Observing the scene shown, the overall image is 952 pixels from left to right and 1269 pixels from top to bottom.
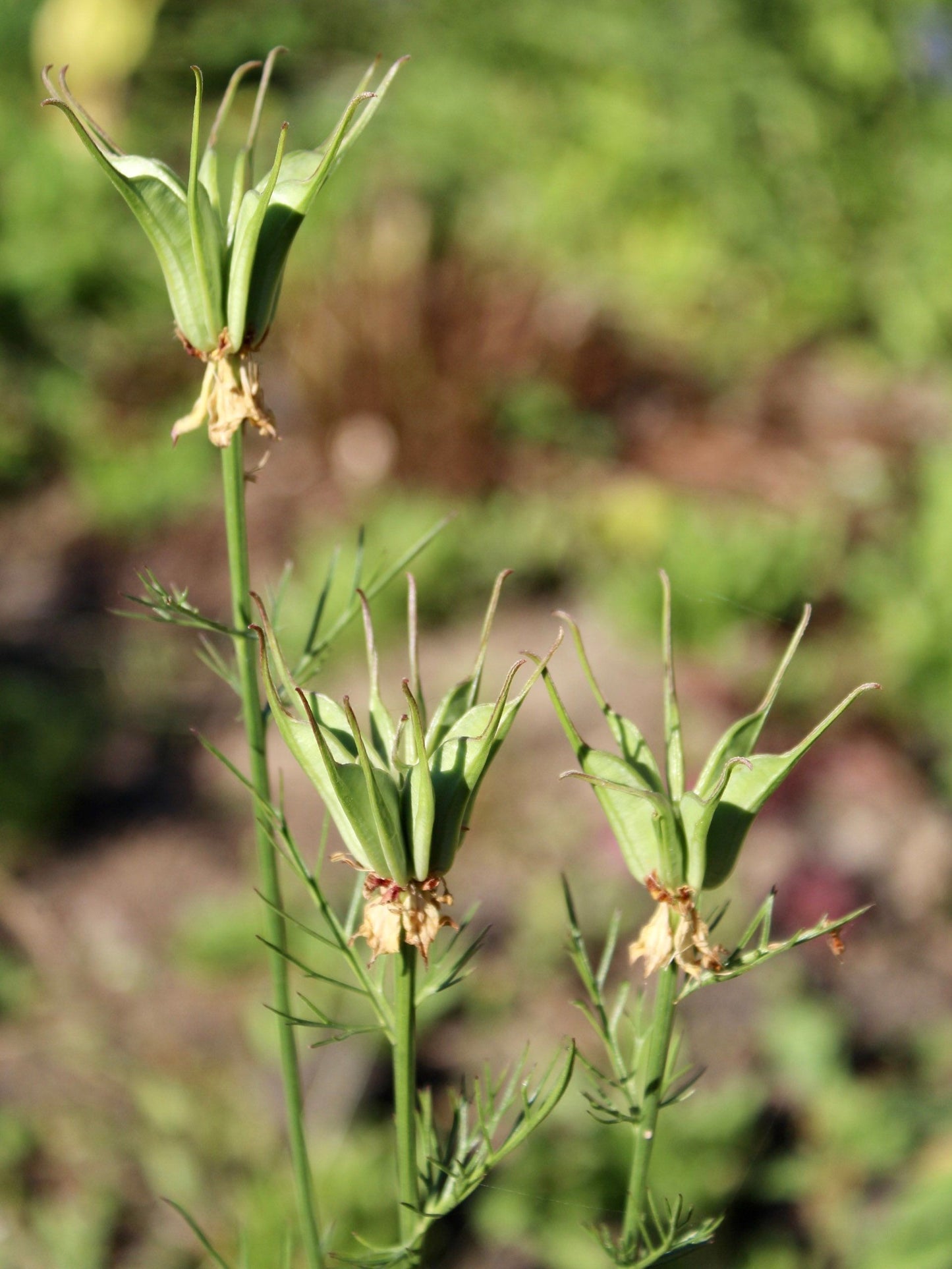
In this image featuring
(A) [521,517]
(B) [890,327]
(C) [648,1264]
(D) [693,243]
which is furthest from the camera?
(D) [693,243]

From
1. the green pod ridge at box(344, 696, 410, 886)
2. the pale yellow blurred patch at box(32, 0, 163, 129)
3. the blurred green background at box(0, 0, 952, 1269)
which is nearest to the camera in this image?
the green pod ridge at box(344, 696, 410, 886)

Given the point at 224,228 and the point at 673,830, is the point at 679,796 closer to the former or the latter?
the point at 673,830

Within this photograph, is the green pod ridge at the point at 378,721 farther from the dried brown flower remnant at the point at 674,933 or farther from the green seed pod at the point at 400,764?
the dried brown flower remnant at the point at 674,933

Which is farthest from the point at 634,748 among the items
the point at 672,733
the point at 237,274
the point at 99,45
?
the point at 99,45

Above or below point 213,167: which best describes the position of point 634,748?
below

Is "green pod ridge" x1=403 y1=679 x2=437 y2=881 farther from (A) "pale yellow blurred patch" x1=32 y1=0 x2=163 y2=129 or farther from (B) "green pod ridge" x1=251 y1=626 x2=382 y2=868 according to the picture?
(A) "pale yellow blurred patch" x1=32 y1=0 x2=163 y2=129

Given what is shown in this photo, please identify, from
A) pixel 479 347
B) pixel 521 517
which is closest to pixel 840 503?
pixel 521 517

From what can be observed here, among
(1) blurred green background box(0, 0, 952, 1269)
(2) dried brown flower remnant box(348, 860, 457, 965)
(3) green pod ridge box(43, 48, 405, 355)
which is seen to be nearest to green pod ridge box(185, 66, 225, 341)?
(3) green pod ridge box(43, 48, 405, 355)

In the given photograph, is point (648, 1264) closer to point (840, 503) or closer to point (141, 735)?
point (141, 735)
